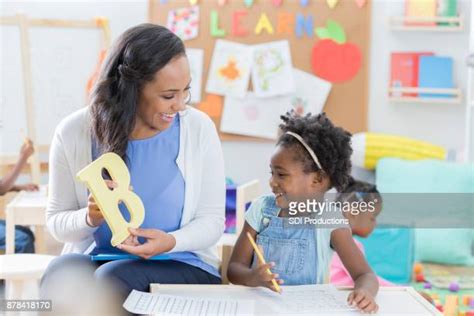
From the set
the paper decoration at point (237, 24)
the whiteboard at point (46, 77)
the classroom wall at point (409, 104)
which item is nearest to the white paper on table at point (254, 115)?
the paper decoration at point (237, 24)

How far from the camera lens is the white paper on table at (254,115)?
3.58 meters

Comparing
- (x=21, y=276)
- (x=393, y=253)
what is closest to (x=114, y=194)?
(x=21, y=276)

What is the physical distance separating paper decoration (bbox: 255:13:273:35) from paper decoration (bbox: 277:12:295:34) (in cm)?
4

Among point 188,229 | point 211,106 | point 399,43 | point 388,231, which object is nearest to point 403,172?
point 388,231

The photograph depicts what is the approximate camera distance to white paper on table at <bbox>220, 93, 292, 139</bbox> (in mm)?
3580

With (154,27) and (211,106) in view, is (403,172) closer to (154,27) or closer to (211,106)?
(211,106)

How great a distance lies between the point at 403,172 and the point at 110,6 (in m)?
1.57

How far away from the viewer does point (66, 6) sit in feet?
11.5

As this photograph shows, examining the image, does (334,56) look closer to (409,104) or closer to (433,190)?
(409,104)

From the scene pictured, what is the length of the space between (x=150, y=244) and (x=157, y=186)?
19 cm

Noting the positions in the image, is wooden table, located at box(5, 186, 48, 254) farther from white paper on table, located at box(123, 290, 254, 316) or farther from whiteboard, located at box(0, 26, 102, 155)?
white paper on table, located at box(123, 290, 254, 316)

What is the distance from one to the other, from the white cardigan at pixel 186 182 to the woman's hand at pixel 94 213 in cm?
7

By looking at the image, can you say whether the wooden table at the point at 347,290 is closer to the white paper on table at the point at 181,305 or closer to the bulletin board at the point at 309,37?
the white paper on table at the point at 181,305

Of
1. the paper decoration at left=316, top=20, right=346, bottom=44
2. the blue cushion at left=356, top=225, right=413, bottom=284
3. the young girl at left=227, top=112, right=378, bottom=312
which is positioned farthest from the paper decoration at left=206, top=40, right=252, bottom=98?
the young girl at left=227, top=112, right=378, bottom=312
